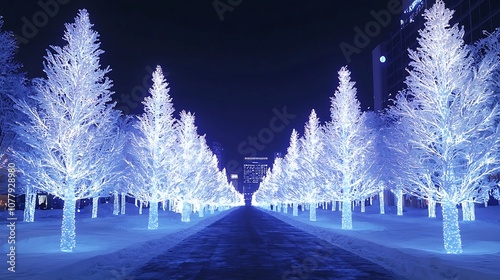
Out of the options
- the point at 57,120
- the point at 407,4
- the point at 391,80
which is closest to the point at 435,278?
the point at 57,120

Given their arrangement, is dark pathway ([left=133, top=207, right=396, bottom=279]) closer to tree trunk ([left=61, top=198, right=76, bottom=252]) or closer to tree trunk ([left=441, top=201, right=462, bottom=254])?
tree trunk ([left=61, top=198, right=76, bottom=252])

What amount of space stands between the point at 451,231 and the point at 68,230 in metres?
15.5

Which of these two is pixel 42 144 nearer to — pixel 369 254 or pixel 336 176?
pixel 369 254

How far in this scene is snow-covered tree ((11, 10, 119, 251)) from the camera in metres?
18.3

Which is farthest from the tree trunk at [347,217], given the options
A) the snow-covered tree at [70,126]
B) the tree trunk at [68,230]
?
the tree trunk at [68,230]

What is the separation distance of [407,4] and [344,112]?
240 feet

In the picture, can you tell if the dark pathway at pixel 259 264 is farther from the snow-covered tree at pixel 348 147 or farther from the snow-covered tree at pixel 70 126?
the snow-covered tree at pixel 348 147

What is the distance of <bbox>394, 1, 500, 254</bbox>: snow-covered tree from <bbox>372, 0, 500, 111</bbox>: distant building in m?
46.8

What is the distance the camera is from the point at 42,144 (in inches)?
724

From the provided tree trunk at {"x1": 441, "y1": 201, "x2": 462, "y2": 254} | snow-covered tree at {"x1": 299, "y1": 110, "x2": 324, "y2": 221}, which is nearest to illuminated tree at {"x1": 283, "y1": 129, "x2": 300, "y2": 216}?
snow-covered tree at {"x1": 299, "y1": 110, "x2": 324, "y2": 221}

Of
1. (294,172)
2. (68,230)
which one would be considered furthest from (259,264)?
(294,172)

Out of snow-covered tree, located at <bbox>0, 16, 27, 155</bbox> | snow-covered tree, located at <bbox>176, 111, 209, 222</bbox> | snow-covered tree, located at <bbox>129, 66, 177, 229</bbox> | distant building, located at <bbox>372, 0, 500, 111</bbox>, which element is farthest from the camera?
distant building, located at <bbox>372, 0, 500, 111</bbox>

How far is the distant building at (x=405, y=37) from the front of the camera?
205ft

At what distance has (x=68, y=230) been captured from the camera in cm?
1792
